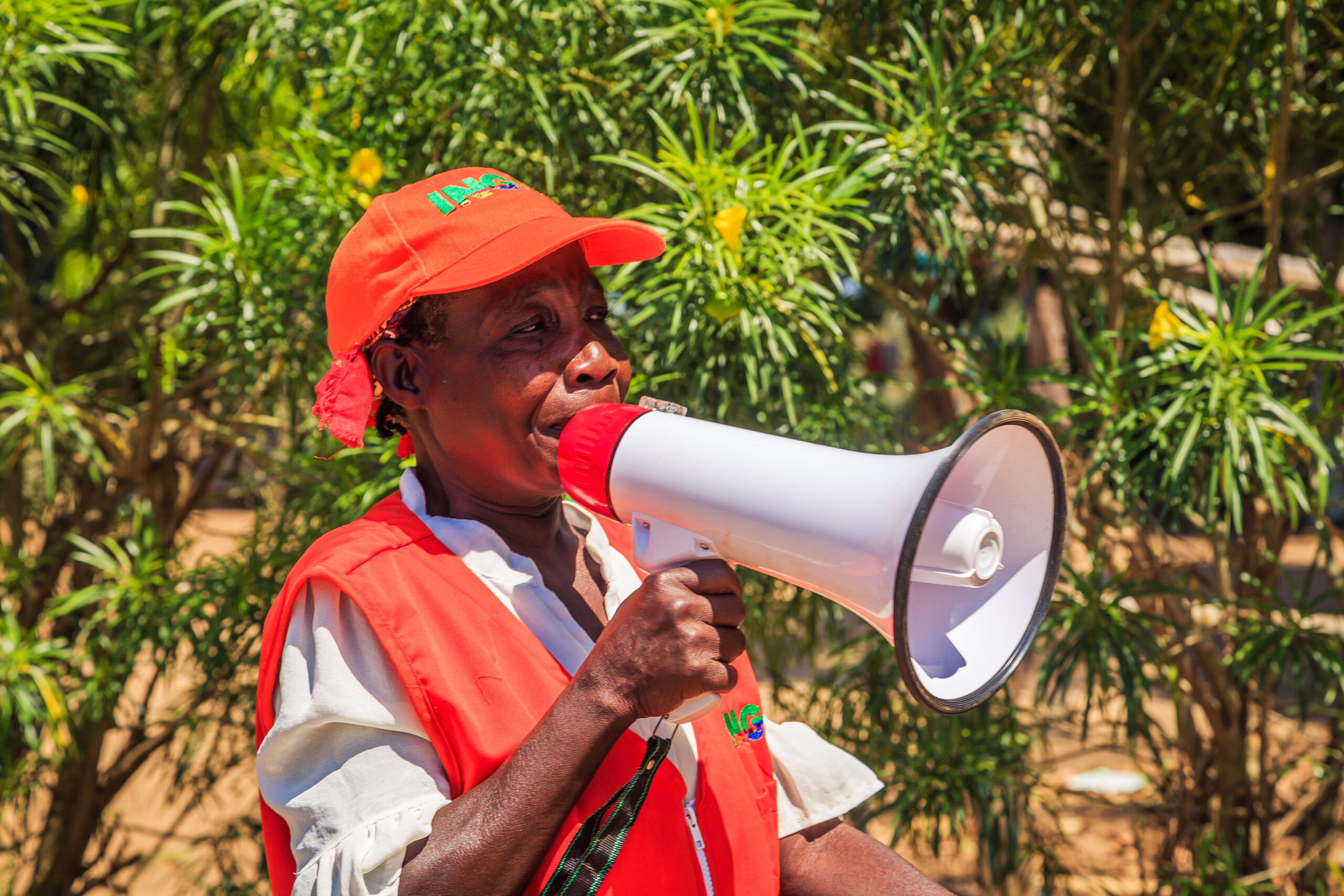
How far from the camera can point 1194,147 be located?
310 cm

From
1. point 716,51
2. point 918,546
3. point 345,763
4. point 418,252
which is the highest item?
point 716,51

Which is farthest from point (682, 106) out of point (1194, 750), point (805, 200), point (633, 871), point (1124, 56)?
point (1194, 750)

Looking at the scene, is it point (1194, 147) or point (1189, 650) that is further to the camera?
point (1194, 147)

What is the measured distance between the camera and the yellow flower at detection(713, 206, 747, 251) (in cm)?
191

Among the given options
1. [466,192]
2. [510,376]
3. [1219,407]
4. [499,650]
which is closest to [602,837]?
[499,650]

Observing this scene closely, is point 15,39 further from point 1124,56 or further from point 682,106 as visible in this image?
point 1124,56

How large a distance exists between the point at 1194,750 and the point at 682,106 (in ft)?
7.04

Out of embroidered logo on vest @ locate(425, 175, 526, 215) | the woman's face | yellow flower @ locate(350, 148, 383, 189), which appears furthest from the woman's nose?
yellow flower @ locate(350, 148, 383, 189)

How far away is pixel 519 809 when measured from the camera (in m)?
1.07

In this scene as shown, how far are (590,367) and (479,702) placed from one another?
41cm

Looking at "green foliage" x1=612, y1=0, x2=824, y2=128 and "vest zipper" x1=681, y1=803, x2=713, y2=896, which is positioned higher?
"green foliage" x1=612, y1=0, x2=824, y2=128

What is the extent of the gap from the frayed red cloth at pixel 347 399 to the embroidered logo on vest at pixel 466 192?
208mm

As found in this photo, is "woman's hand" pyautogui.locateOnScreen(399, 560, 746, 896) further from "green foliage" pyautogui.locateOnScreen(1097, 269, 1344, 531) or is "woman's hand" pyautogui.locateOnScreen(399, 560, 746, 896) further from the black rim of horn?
"green foliage" pyautogui.locateOnScreen(1097, 269, 1344, 531)

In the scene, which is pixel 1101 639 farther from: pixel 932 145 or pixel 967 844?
pixel 967 844
